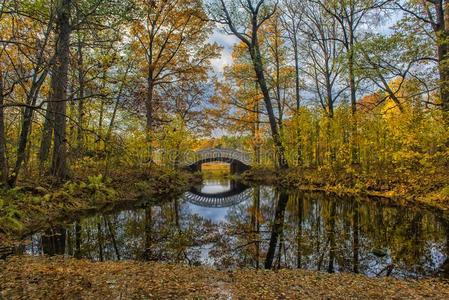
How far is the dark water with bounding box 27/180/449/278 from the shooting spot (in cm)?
650

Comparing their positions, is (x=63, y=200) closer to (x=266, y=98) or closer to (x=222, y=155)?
(x=266, y=98)

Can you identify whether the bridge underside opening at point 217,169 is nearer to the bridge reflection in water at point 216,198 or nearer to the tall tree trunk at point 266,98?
the tall tree trunk at point 266,98

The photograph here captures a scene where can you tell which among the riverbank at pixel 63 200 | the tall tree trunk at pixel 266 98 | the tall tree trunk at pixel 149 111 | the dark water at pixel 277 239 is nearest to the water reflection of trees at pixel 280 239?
the dark water at pixel 277 239

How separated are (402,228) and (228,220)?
17.1 feet

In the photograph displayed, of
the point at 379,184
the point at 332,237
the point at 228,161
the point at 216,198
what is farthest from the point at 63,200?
the point at 228,161

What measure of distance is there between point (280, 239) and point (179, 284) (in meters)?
4.05

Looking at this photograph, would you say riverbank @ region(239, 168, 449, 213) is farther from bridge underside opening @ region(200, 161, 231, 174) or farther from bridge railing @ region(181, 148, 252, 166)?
bridge underside opening @ region(200, 161, 231, 174)

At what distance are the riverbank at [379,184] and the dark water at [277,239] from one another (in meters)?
1.35

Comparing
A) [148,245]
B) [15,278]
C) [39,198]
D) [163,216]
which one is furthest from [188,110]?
[15,278]

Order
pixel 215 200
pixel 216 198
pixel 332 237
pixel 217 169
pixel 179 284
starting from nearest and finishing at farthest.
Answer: pixel 179 284 < pixel 332 237 < pixel 215 200 < pixel 216 198 < pixel 217 169

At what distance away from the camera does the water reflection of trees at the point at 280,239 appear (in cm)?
655

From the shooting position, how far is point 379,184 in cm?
1466

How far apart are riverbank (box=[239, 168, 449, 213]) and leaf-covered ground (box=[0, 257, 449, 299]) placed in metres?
7.46

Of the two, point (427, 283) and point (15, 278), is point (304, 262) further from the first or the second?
point (15, 278)
